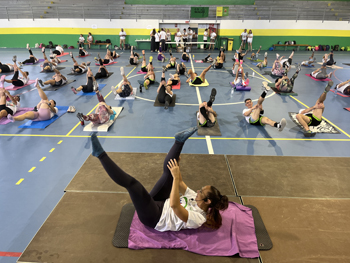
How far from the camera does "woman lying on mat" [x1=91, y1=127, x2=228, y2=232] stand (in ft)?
10.4

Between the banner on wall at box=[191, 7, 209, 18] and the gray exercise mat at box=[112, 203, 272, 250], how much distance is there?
2450cm

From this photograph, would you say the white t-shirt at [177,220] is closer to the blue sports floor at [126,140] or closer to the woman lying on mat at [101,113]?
the blue sports floor at [126,140]

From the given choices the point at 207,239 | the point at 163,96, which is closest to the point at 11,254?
the point at 207,239

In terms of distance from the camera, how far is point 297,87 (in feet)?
40.2

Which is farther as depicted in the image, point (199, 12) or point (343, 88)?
point (199, 12)

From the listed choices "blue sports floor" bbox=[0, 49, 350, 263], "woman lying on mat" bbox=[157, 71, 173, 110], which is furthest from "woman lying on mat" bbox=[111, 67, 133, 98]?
"woman lying on mat" bbox=[157, 71, 173, 110]

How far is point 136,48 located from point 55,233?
78.6ft

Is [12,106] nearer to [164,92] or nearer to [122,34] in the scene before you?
[164,92]

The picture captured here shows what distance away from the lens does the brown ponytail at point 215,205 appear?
3234 millimetres

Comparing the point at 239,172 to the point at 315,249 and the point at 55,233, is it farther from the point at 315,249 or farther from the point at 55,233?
the point at 55,233

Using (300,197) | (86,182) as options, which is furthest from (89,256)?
(300,197)

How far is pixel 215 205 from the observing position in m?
3.28

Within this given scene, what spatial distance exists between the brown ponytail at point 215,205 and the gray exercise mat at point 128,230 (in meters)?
0.86

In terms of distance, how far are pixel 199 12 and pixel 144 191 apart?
994 inches
